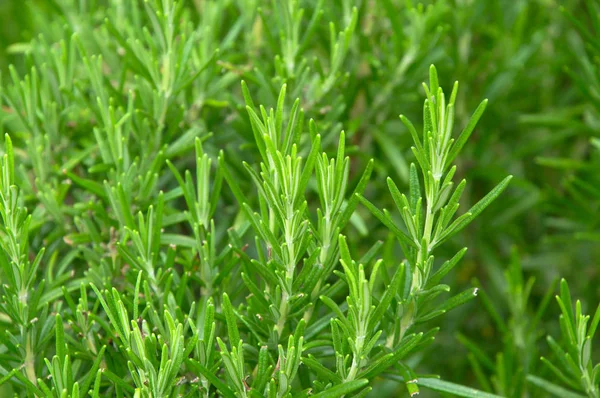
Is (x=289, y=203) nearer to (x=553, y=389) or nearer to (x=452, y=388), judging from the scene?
(x=452, y=388)

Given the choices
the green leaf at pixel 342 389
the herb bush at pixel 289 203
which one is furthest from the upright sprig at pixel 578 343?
the green leaf at pixel 342 389

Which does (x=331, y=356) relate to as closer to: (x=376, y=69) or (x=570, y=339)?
(x=570, y=339)

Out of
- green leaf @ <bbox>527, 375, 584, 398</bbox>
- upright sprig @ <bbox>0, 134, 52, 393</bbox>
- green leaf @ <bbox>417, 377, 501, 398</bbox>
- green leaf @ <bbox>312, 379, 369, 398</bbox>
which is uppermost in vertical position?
upright sprig @ <bbox>0, 134, 52, 393</bbox>

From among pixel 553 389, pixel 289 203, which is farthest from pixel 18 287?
pixel 553 389

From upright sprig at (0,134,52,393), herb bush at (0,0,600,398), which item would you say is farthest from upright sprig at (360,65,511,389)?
upright sprig at (0,134,52,393)

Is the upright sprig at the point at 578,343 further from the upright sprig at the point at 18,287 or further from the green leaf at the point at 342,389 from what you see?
the upright sprig at the point at 18,287

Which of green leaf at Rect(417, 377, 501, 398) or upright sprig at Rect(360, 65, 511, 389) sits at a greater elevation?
upright sprig at Rect(360, 65, 511, 389)

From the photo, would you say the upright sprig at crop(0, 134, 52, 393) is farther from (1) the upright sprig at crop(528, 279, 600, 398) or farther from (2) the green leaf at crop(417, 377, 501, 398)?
(1) the upright sprig at crop(528, 279, 600, 398)

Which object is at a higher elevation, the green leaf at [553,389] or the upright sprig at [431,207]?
the upright sprig at [431,207]

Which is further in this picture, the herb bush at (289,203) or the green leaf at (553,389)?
the green leaf at (553,389)
